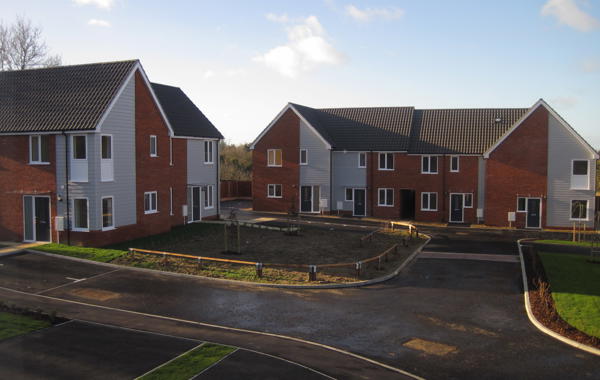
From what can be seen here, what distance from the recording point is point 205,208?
36781 millimetres

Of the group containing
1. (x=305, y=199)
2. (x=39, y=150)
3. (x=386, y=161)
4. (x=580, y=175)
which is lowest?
(x=305, y=199)

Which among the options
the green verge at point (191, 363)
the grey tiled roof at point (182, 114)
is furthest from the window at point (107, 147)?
the green verge at point (191, 363)

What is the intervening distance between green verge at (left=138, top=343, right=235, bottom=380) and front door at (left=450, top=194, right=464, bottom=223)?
30.2 meters

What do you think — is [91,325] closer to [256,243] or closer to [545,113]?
[256,243]

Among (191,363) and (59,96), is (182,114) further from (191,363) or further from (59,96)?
(191,363)

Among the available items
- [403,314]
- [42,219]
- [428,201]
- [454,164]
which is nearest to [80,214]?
[42,219]

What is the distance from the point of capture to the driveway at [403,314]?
1265 cm

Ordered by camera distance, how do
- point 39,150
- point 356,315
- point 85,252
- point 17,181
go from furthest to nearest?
point 17,181 → point 39,150 → point 85,252 → point 356,315

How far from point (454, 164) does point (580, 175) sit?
844 centimetres

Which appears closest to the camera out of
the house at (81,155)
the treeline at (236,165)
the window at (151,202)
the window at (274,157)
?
the house at (81,155)

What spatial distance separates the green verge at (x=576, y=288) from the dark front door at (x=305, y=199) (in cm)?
2005

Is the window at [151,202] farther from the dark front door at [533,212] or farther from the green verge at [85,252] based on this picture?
the dark front door at [533,212]

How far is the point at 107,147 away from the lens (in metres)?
25.7

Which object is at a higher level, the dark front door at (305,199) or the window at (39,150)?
the window at (39,150)
